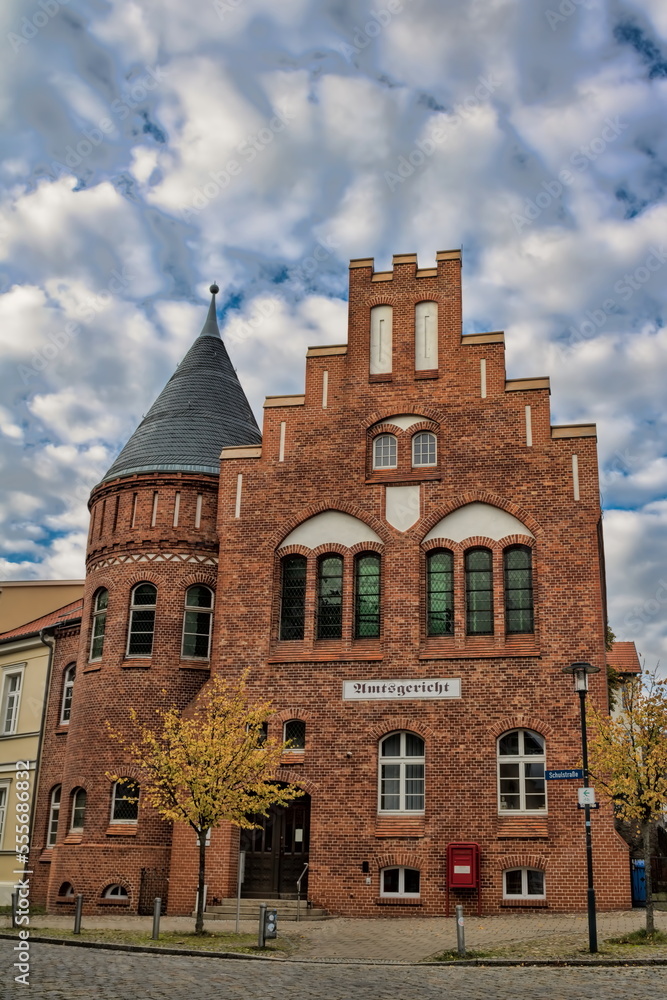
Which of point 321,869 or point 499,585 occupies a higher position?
point 499,585

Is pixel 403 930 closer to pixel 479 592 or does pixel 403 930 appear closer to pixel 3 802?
pixel 479 592

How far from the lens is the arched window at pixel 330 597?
1069 inches

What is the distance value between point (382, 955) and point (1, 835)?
19.6 meters

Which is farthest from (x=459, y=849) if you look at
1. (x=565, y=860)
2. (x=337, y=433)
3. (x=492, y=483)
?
(x=337, y=433)

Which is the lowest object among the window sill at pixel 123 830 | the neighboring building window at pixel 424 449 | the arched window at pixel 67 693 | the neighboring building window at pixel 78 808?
the window sill at pixel 123 830

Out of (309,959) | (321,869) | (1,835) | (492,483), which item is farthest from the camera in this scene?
(1,835)

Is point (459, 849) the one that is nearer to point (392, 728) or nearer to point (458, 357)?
point (392, 728)

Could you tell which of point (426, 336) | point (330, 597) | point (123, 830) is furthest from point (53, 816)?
point (426, 336)

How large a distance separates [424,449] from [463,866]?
33.8ft

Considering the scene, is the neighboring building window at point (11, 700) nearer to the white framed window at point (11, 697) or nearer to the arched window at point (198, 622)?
the white framed window at point (11, 697)

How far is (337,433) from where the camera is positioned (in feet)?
92.9

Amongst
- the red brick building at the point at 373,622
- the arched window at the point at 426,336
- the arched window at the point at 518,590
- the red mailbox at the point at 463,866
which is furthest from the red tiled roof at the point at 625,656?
the red mailbox at the point at 463,866

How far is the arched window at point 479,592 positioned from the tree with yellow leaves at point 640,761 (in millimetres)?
6260

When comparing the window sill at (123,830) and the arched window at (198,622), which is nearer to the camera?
the window sill at (123,830)
